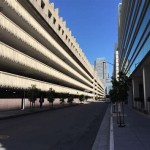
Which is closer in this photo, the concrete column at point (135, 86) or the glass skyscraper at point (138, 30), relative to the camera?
the glass skyscraper at point (138, 30)

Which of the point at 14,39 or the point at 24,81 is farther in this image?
the point at 24,81

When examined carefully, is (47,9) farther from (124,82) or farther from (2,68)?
(124,82)

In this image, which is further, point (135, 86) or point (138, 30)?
point (135, 86)

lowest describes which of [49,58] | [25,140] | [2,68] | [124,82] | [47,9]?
[25,140]

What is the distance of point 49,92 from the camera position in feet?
163

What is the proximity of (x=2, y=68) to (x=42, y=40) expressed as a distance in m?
12.5

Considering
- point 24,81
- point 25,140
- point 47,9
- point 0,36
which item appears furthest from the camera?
point 47,9

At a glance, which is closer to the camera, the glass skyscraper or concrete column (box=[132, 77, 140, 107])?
the glass skyscraper

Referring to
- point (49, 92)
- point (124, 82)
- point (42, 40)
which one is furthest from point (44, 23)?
point (124, 82)

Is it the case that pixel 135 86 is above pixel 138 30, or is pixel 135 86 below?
below

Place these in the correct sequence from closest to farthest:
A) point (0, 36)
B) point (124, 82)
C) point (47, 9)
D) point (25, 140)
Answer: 1. point (25, 140)
2. point (124, 82)
3. point (0, 36)
4. point (47, 9)

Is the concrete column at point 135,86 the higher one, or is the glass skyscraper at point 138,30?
the glass skyscraper at point 138,30

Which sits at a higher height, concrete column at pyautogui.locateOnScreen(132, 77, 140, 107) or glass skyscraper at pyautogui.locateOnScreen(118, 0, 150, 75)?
glass skyscraper at pyautogui.locateOnScreen(118, 0, 150, 75)

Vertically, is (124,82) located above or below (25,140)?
above
